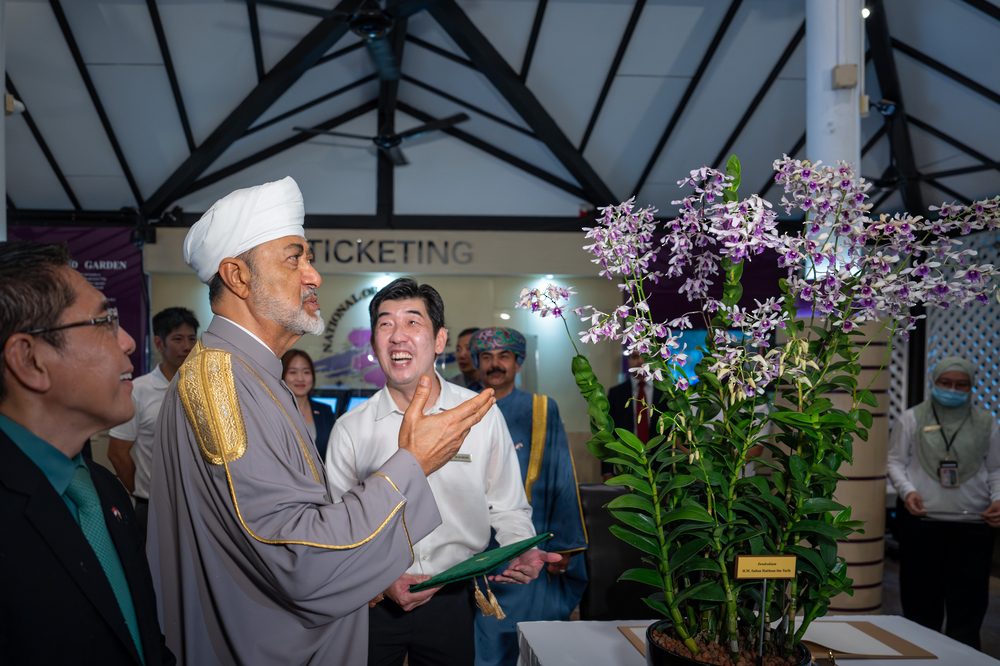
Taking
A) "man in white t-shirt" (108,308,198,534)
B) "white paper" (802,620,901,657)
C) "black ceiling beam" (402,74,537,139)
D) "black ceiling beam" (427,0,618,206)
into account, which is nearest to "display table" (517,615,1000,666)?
"white paper" (802,620,901,657)

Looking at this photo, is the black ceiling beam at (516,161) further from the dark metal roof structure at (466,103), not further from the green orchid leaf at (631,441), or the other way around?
the green orchid leaf at (631,441)

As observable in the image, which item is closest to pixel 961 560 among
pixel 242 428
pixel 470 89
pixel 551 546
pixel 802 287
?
pixel 551 546

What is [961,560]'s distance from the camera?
12.3ft

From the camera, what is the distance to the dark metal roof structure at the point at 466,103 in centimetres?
623

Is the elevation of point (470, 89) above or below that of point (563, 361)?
above

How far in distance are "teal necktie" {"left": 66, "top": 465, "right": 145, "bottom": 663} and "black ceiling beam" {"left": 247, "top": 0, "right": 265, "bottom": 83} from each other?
574 centimetres

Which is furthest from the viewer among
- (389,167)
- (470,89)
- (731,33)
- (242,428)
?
(389,167)

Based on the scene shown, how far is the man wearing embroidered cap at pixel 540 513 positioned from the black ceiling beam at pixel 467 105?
510cm

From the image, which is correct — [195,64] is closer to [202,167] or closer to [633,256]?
[202,167]

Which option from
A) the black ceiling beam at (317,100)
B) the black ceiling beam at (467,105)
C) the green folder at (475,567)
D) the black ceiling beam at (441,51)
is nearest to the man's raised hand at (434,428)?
the green folder at (475,567)

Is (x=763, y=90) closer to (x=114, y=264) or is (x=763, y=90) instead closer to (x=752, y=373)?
(x=752, y=373)

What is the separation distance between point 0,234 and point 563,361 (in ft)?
20.3

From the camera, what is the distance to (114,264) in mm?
7855

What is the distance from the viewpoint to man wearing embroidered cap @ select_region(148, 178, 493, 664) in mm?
1189
